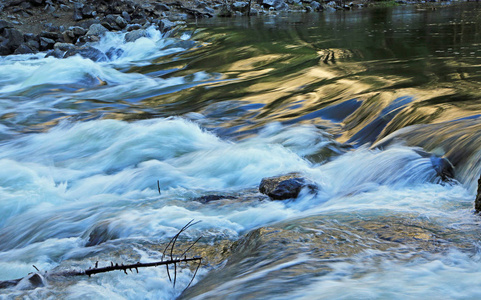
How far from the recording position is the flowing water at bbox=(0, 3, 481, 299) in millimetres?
2805

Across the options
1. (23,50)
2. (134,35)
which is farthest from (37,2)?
(134,35)

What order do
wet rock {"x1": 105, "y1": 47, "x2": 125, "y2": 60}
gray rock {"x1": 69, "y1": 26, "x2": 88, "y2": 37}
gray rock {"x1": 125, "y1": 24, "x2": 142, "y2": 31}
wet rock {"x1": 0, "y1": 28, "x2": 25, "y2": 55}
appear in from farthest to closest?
gray rock {"x1": 125, "y1": 24, "x2": 142, "y2": 31}
gray rock {"x1": 69, "y1": 26, "x2": 88, "y2": 37}
wet rock {"x1": 0, "y1": 28, "x2": 25, "y2": 55}
wet rock {"x1": 105, "y1": 47, "x2": 125, "y2": 60}

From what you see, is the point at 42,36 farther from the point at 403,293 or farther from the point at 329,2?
the point at 329,2

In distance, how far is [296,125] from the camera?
6.59 metres

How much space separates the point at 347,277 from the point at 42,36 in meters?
17.0

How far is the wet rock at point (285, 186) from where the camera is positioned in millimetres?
4414

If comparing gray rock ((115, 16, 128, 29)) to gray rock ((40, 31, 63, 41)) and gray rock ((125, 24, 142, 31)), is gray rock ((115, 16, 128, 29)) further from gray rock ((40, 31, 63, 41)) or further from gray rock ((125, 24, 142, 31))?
gray rock ((40, 31, 63, 41))

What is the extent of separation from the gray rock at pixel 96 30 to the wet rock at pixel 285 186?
15281mm

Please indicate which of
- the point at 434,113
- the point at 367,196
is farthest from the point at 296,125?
the point at 367,196

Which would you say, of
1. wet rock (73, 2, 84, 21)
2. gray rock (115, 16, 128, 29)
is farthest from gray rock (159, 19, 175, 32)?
wet rock (73, 2, 84, 21)

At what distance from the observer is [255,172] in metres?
5.23

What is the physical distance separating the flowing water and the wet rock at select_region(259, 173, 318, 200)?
0.10m

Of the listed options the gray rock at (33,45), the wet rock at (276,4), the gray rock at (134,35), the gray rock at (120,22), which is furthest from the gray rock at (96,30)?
the wet rock at (276,4)

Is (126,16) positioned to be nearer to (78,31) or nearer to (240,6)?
(78,31)
